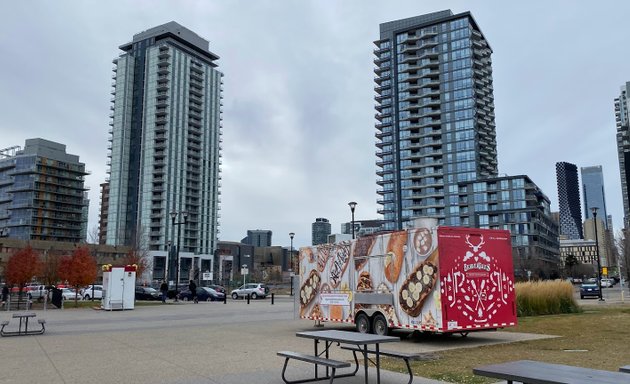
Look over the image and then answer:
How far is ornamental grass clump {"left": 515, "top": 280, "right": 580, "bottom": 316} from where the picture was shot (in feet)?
76.5

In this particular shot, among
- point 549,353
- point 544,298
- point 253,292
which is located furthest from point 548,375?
point 253,292

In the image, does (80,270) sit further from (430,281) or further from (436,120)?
(436,120)

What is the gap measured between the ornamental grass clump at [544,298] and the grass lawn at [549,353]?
5309 millimetres

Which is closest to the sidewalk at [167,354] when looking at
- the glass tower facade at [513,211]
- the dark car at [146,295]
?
the dark car at [146,295]

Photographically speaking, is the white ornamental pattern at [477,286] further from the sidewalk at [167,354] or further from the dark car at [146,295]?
the dark car at [146,295]

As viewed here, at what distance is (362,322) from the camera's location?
1596 cm

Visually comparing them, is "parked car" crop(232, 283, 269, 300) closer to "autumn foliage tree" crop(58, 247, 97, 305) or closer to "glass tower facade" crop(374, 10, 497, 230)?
"autumn foliage tree" crop(58, 247, 97, 305)

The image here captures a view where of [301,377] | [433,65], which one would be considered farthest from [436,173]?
[301,377]

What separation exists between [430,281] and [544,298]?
1263 centimetres

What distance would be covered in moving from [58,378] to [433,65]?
13185 centimetres

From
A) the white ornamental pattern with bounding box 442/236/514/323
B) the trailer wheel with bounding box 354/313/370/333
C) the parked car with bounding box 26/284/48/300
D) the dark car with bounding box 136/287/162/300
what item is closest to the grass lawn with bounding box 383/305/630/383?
the white ornamental pattern with bounding box 442/236/514/323

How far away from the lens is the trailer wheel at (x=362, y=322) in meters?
15.7

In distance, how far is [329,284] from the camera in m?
17.6

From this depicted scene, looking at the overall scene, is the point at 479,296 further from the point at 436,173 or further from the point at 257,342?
the point at 436,173
